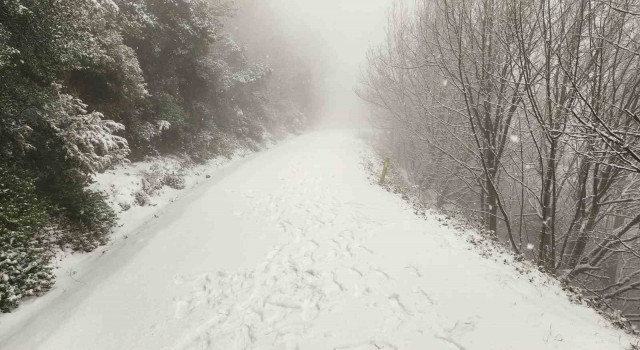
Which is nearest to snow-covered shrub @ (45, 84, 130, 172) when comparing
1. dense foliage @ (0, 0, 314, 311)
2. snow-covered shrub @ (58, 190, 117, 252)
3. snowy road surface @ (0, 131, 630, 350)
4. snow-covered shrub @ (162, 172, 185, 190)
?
dense foliage @ (0, 0, 314, 311)

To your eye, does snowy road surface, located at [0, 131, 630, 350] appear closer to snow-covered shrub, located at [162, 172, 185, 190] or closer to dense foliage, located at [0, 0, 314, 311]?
dense foliage, located at [0, 0, 314, 311]

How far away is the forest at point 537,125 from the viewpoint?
4.96 metres

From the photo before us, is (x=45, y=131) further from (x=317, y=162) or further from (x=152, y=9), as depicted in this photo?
(x=317, y=162)

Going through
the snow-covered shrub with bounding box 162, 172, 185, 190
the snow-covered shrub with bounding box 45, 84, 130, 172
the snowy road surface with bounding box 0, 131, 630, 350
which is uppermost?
the snow-covered shrub with bounding box 45, 84, 130, 172

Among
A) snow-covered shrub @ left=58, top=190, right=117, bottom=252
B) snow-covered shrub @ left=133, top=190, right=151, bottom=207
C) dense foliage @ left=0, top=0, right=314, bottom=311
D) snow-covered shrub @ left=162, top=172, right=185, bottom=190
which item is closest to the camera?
dense foliage @ left=0, top=0, right=314, bottom=311

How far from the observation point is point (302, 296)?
16.3 ft

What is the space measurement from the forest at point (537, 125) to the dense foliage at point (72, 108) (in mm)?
7674

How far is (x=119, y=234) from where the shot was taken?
7918 millimetres

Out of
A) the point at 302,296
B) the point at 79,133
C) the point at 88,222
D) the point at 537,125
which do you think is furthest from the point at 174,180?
the point at 537,125

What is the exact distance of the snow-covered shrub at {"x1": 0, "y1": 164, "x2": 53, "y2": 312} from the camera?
496cm

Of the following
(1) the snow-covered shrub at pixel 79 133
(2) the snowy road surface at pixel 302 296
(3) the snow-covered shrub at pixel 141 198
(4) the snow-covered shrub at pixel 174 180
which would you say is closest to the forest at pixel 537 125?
(2) the snowy road surface at pixel 302 296

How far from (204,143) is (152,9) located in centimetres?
571

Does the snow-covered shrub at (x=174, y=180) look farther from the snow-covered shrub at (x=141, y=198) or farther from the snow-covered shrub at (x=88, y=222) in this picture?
the snow-covered shrub at (x=88, y=222)

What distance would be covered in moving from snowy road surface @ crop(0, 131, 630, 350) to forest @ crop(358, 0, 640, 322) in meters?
1.89
